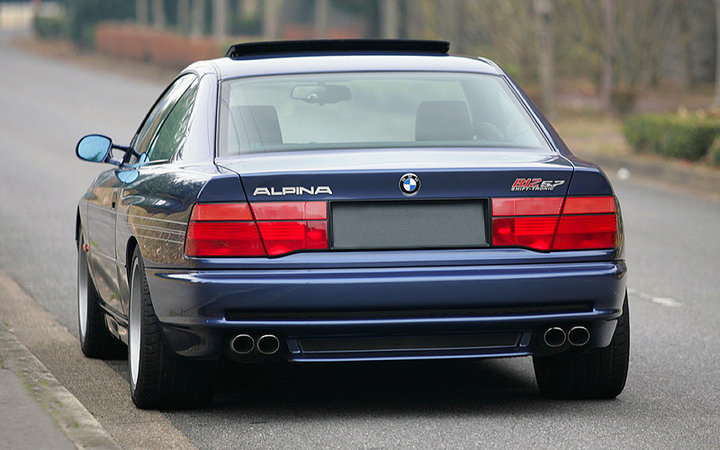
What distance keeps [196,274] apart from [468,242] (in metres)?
1.02

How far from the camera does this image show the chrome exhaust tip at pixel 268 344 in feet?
18.9

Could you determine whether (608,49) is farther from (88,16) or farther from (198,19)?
(198,19)

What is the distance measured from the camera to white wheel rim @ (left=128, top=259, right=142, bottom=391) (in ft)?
20.8

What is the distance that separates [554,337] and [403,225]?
2.52 ft

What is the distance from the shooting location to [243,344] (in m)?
5.82

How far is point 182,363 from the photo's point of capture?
610 centimetres

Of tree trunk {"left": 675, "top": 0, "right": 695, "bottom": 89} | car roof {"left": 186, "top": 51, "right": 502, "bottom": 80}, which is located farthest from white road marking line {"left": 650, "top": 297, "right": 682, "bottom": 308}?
tree trunk {"left": 675, "top": 0, "right": 695, "bottom": 89}

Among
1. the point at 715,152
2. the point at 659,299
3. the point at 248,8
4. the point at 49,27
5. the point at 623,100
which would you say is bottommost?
the point at 248,8

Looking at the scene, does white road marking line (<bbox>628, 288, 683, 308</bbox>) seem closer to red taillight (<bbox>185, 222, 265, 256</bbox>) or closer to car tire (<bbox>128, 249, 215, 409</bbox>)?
car tire (<bbox>128, 249, 215, 409</bbox>)

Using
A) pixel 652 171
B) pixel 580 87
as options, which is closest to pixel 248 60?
pixel 652 171

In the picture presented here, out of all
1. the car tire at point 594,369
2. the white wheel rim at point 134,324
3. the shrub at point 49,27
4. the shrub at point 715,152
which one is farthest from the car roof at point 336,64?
the shrub at point 49,27

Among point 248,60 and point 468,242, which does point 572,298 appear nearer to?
point 468,242

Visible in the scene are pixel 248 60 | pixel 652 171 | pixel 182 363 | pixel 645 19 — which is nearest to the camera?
pixel 182 363

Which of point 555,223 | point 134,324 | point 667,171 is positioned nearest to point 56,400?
point 134,324
